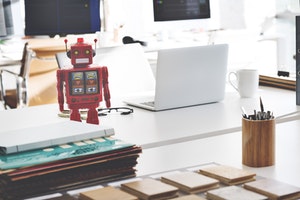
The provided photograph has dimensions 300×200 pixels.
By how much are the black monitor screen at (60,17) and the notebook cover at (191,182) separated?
1.55 m

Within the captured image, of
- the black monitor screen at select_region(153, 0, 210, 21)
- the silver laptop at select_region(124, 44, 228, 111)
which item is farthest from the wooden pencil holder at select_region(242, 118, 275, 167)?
the black monitor screen at select_region(153, 0, 210, 21)

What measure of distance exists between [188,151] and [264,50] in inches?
173

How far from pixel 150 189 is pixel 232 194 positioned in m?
0.16

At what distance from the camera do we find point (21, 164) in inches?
45.4

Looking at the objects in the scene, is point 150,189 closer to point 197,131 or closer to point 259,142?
point 259,142

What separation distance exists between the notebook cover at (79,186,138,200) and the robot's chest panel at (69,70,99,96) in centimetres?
59

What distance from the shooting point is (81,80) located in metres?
1.71

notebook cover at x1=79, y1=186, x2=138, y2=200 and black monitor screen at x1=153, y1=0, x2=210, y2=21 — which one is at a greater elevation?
black monitor screen at x1=153, y1=0, x2=210, y2=21

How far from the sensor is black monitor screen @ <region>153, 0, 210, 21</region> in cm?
346

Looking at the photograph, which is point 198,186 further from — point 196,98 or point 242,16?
point 242,16

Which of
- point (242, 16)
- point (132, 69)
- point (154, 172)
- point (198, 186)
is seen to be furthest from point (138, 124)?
point (242, 16)

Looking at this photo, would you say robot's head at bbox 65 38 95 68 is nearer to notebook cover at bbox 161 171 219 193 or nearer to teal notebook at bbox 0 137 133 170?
teal notebook at bbox 0 137 133 170

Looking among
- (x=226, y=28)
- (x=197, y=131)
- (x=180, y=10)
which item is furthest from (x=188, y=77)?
(x=226, y=28)

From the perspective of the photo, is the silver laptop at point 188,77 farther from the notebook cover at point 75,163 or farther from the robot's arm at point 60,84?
the notebook cover at point 75,163
